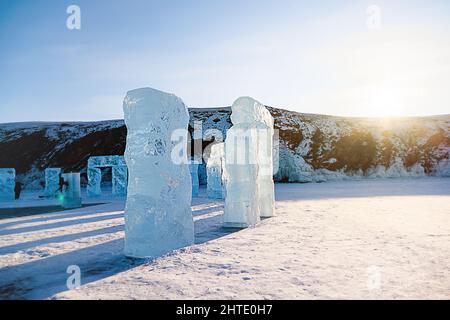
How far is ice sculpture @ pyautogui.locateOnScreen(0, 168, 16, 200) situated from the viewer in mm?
16656

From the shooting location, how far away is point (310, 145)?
31.3 meters

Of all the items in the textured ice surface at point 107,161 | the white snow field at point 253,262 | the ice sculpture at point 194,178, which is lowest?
the white snow field at point 253,262

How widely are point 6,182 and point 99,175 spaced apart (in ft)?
13.4

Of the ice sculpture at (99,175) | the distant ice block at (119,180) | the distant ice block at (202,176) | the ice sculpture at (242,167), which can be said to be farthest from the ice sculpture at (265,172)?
the distant ice block at (202,176)

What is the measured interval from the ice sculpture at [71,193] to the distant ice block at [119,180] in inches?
181

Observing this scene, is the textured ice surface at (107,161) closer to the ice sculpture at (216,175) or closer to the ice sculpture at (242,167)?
the ice sculpture at (216,175)

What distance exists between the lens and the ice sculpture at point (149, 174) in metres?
5.02

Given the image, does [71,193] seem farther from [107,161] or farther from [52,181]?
[52,181]

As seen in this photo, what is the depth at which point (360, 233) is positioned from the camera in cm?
621

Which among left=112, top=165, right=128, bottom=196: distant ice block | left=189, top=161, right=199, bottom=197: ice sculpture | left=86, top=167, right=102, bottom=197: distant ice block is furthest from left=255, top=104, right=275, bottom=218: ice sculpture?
left=86, top=167, right=102, bottom=197: distant ice block

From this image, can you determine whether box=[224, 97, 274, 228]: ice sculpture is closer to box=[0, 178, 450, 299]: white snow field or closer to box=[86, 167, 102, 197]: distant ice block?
box=[0, 178, 450, 299]: white snow field

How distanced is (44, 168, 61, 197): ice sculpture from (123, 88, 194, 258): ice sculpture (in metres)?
14.0
